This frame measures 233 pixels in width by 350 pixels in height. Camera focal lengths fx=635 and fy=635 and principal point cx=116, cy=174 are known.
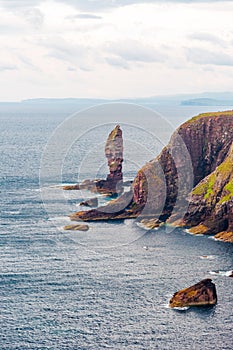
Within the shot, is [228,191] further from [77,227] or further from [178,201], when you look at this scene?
[77,227]

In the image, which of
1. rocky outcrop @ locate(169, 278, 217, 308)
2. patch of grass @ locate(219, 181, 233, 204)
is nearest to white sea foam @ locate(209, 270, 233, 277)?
rocky outcrop @ locate(169, 278, 217, 308)

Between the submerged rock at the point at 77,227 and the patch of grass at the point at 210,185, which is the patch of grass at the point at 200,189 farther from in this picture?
the submerged rock at the point at 77,227

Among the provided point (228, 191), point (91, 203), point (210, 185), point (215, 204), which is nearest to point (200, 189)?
point (210, 185)

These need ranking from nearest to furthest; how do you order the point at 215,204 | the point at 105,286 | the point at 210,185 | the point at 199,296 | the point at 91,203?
the point at 199,296 < the point at 105,286 < the point at 215,204 < the point at 210,185 < the point at 91,203


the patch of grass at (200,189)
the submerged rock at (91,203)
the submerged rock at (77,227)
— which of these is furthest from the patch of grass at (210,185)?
the submerged rock at (77,227)

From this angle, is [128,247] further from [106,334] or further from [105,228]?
[106,334]

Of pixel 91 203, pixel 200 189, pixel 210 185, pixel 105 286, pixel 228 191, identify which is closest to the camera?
pixel 105 286

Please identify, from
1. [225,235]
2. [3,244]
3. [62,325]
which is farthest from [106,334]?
[225,235]

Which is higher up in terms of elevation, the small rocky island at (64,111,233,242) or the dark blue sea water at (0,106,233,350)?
the small rocky island at (64,111,233,242)

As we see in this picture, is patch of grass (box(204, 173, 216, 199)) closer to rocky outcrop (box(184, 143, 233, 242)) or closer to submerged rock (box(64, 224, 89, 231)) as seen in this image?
rocky outcrop (box(184, 143, 233, 242))
